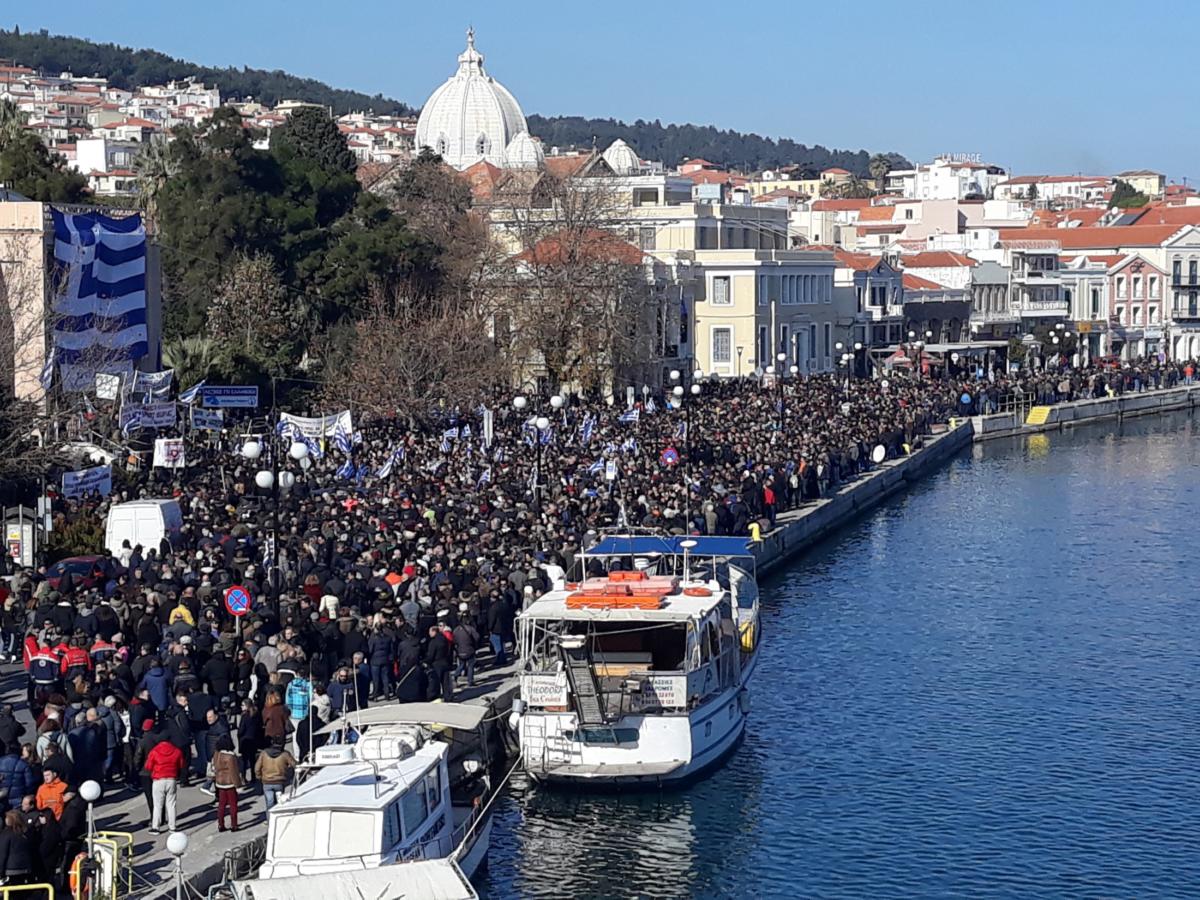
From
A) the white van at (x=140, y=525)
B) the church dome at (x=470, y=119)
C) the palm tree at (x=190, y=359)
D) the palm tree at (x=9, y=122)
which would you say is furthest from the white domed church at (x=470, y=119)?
the white van at (x=140, y=525)

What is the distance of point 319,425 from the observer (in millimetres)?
35406

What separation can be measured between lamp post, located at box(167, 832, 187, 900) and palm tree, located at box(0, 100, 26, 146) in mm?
44257

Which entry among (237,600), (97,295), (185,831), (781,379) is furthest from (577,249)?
(185,831)

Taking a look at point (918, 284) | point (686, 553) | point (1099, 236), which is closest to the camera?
point (686, 553)

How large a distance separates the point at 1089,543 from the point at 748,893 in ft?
75.8

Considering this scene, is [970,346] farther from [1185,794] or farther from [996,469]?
[1185,794]

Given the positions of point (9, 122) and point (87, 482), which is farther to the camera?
point (9, 122)

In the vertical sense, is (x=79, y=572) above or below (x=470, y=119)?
below

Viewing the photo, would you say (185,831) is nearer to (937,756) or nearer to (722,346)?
(937,756)

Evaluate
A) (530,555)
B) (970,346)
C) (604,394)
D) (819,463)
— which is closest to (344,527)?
(530,555)

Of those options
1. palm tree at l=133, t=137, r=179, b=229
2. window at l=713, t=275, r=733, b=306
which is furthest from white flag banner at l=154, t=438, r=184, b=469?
window at l=713, t=275, r=733, b=306

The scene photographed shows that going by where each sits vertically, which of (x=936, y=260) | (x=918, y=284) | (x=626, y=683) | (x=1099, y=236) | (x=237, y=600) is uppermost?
(x=1099, y=236)

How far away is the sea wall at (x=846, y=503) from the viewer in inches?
1394

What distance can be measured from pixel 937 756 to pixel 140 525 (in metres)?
11.7
